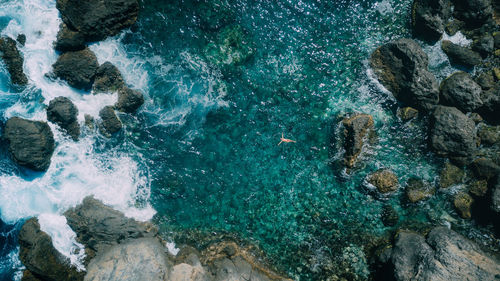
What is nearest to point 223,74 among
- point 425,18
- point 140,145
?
point 140,145

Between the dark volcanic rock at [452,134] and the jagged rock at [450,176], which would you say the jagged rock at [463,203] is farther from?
the dark volcanic rock at [452,134]

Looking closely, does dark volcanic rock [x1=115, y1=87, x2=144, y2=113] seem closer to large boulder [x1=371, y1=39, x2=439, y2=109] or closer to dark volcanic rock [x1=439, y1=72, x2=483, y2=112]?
large boulder [x1=371, y1=39, x2=439, y2=109]

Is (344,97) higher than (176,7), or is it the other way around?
(176,7)

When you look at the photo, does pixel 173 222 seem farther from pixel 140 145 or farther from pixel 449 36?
pixel 449 36

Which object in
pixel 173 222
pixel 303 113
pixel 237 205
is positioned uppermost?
pixel 303 113

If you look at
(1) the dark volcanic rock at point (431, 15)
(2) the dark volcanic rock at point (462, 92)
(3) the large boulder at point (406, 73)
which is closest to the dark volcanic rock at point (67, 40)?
(3) the large boulder at point (406, 73)

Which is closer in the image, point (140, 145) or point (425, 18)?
point (425, 18)
